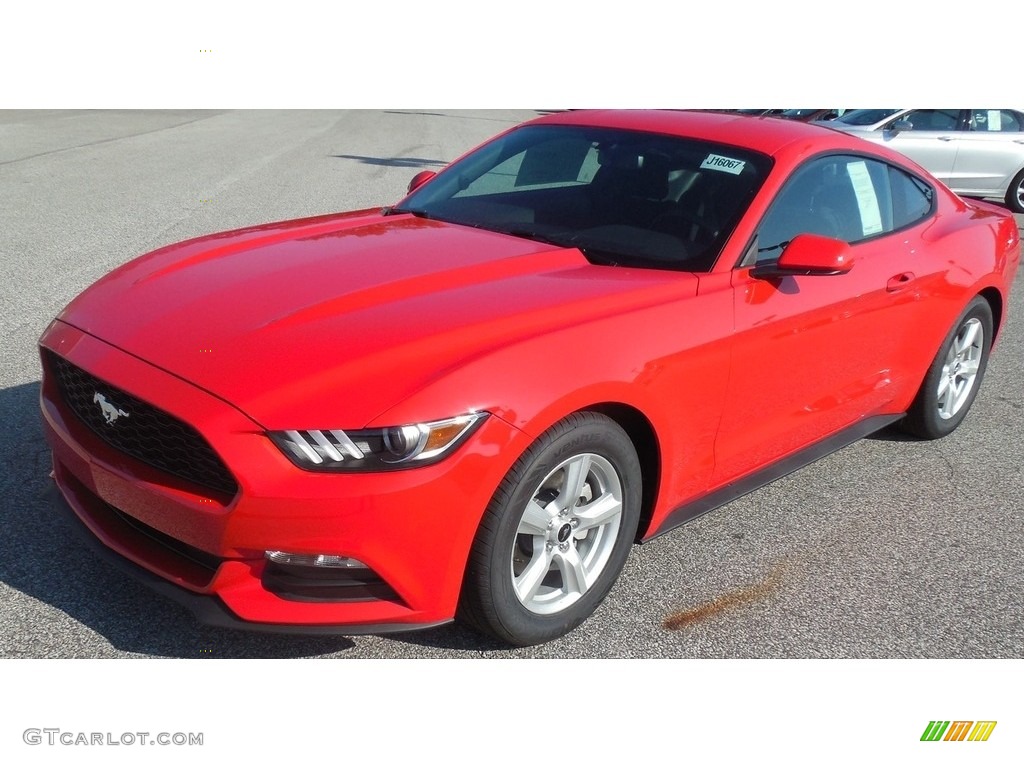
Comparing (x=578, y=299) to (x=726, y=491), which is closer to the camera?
(x=578, y=299)

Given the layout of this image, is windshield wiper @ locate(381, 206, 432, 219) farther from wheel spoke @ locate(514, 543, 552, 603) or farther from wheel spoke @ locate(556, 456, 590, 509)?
wheel spoke @ locate(514, 543, 552, 603)

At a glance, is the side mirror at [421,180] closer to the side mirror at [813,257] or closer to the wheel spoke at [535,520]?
the side mirror at [813,257]

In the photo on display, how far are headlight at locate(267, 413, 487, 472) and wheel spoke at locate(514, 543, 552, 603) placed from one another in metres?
0.62

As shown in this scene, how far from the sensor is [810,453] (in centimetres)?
433

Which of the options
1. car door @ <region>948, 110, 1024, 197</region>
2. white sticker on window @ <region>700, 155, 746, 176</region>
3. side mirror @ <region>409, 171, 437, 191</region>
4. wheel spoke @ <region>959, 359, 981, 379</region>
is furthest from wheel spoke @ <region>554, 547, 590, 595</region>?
car door @ <region>948, 110, 1024, 197</region>

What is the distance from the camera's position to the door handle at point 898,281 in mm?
4438

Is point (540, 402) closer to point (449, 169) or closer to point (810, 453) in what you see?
point (810, 453)

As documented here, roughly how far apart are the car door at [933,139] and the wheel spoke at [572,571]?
1236 centimetres

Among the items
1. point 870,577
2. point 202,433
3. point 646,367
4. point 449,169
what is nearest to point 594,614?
point 646,367

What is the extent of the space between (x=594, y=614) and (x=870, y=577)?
1195 mm
